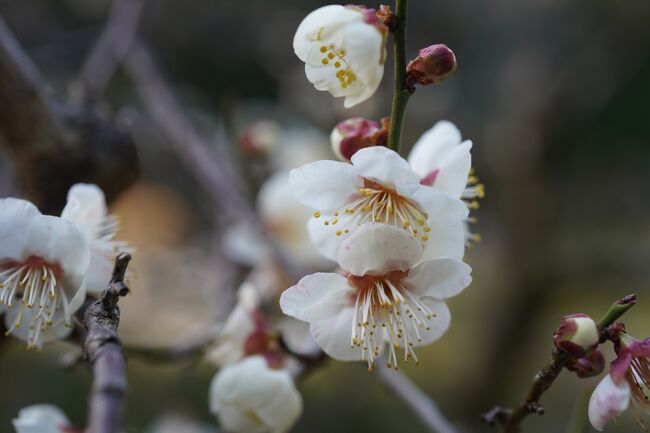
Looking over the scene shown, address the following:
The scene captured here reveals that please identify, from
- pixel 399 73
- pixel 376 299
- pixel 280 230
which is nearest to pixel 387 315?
pixel 376 299

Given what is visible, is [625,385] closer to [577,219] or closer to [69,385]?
[69,385]

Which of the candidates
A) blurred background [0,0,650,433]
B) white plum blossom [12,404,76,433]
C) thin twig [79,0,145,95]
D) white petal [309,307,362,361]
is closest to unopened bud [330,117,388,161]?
white petal [309,307,362,361]

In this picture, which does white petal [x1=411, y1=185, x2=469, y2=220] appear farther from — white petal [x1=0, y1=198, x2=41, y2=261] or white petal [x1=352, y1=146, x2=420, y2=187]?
white petal [x1=0, y1=198, x2=41, y2=261]

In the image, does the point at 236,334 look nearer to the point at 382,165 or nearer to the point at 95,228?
the point at 95,228

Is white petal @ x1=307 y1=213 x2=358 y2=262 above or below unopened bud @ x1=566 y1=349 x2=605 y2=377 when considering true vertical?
above

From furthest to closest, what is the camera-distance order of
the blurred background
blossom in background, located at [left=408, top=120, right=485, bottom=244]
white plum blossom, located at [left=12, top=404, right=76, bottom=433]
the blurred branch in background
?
the blurred background
the blurred branch in background
white plum blossom, located at [left=12, top=404, right=76, bottom=433]
blossom in background, located at [left=408, top=120, right=485, bottom=244]
